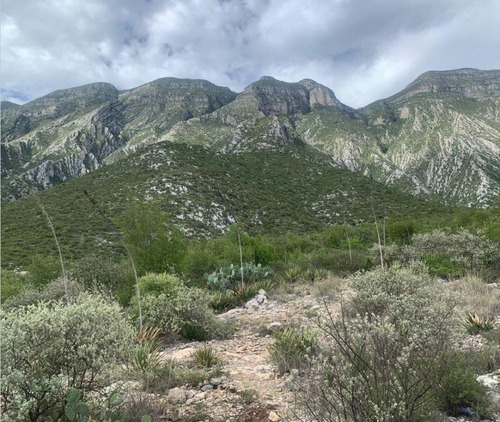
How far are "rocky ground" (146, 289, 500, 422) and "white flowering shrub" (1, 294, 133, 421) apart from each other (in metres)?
1.18

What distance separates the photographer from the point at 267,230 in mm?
53281

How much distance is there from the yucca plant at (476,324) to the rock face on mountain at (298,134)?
262ft

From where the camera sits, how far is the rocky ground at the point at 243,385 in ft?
15.5

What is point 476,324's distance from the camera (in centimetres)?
726

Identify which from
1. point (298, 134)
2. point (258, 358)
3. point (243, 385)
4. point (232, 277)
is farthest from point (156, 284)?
point (298, 134)

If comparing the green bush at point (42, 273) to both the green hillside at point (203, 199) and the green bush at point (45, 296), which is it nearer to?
the green bush at point (45, 296)

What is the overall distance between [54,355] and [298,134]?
129696mm

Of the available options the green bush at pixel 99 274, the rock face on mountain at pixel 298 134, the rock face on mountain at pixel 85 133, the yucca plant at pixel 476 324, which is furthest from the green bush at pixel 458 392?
the rock face on mountain at pixel 85 133

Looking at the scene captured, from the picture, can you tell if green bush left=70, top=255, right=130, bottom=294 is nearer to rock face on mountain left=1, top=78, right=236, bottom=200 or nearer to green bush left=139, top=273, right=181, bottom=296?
green bush left=139, top=273, right=181, bottom=296

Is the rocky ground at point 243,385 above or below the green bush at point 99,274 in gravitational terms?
below

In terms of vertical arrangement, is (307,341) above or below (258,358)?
above

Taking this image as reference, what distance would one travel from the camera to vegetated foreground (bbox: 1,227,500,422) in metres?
3.76

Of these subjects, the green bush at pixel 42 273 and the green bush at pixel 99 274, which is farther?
the green bush at pixel 42 273

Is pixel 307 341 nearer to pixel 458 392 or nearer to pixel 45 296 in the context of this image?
pixel 458 392
